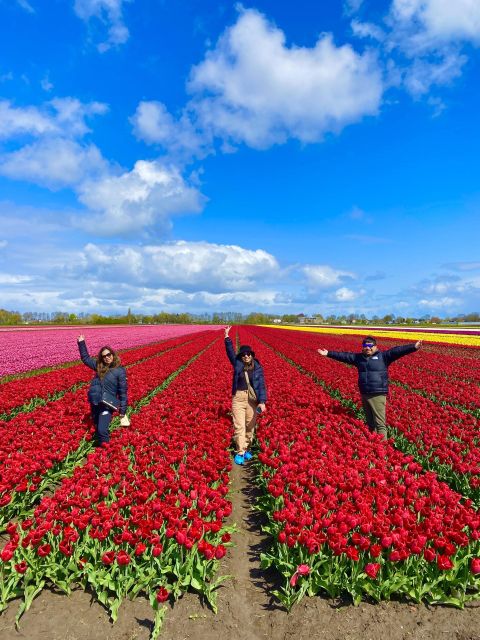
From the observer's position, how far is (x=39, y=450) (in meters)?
6.55

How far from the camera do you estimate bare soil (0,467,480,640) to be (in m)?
3.66

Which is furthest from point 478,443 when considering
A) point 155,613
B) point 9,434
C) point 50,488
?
point 9,434

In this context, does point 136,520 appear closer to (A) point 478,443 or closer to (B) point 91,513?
(B) point 91,513

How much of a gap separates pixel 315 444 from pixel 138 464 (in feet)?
10.3

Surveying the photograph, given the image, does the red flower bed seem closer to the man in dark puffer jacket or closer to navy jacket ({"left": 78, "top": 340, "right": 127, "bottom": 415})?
navy jacket ({"left": 78, "top": 340, "right": 127, "bottom": 415})

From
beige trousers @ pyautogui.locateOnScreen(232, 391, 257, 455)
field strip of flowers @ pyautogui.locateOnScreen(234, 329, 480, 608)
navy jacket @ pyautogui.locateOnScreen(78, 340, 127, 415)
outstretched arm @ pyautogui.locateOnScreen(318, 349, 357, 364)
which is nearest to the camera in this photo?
field strip of flowers @ pyautogui.locateOnScreen(234, 329, 480, 608)

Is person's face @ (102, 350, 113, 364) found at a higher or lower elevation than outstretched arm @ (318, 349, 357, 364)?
higher

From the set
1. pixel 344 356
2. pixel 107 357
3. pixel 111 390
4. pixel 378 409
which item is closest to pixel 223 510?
pixel 111 390

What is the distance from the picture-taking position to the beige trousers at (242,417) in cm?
800

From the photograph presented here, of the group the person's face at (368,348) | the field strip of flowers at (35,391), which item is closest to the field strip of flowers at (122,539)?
the person's face at (368,348)

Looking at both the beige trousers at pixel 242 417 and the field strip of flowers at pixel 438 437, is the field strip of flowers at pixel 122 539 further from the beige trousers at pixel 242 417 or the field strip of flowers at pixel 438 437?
the field strip of flowers at pixel 438 437

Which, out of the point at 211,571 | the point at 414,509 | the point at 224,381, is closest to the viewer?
the point at 211,571

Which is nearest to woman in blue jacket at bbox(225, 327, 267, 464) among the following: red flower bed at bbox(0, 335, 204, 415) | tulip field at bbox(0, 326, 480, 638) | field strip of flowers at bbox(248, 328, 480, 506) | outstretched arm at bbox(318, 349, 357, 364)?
tulip field at bbox(0, 326, 480, 638)

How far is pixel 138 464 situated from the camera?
6.02 m
